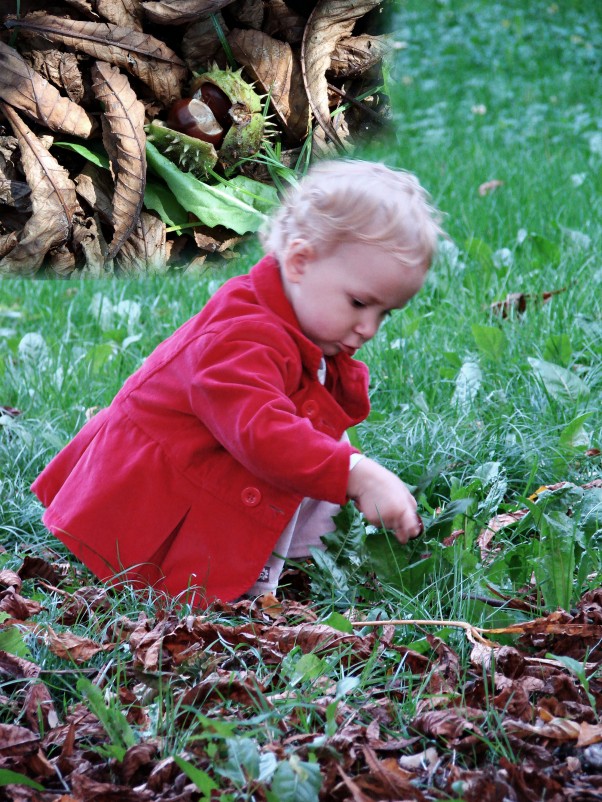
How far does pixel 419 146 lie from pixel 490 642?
608 cm

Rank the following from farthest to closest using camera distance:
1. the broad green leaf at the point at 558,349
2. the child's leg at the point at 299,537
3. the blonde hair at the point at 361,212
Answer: the broad green leaf at the point at 558,349, the child's leg at the point at 299,537, the blonde hair at the point at 361,212

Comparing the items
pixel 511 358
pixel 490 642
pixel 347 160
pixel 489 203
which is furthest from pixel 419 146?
pixel 490 642

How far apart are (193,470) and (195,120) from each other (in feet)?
3.15

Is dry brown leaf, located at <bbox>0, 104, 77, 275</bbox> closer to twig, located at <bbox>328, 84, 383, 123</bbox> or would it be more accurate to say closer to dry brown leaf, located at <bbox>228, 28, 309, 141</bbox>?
dry brown leaf, located at <bbox>228, 28, 309, 141</bbox>

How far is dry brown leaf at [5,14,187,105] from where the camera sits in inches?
53.1

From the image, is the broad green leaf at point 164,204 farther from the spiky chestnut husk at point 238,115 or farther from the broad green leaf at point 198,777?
the broad green leaf at point 198,777

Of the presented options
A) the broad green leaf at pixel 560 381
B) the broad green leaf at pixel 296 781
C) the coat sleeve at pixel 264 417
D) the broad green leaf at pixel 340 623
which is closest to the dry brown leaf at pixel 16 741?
the broad green leaf at pixel 296 781

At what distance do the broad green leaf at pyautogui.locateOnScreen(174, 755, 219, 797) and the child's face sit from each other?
101 cm

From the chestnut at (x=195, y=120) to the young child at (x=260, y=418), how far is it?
0.52 meters

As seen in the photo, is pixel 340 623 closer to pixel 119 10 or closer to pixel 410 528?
pixel 410 528

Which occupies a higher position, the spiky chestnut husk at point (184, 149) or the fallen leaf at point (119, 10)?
the fallen leaf at point (119, 10)

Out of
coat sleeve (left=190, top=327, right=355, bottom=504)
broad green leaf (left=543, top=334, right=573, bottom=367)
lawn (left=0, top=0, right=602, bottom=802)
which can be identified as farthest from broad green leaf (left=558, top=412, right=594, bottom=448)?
coat sleeve (left=190, top=327, right=355, bottom=504)

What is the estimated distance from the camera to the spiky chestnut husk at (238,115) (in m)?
1.40

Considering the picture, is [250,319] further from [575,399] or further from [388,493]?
[575,399]
